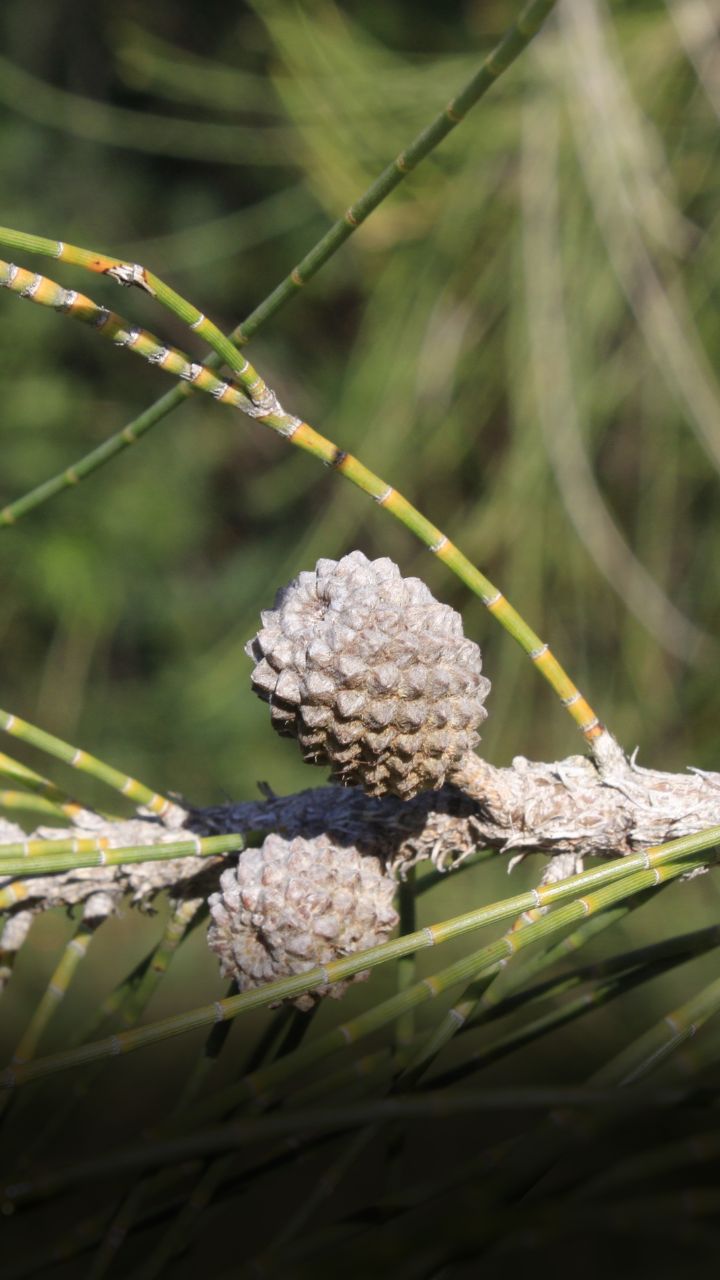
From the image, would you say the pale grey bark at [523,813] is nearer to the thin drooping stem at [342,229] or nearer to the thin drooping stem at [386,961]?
the thin drooping stem at [386,961]

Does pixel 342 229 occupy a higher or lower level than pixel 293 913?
higher

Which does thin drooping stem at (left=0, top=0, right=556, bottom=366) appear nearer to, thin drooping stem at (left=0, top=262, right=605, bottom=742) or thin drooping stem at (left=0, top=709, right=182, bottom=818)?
thin drooping stem at (left=0, top=262, right=605, bottom=742)

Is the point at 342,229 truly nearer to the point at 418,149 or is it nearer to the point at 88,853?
the point at 418,149

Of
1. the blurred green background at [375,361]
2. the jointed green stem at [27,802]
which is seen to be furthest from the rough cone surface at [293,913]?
the blurred green background at [375,361]

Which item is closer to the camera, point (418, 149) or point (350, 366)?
point (418, 149)

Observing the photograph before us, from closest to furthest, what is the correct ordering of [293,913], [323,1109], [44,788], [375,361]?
[323,1109] < [293,913] < [44,788] < [375,361]

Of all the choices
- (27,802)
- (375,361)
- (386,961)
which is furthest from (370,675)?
(375,361)

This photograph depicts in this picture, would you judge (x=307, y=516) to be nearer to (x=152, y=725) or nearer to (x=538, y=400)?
(x=152, y=725)

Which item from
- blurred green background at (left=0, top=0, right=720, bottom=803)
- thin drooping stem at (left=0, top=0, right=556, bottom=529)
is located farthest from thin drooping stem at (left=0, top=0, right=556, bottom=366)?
blurred green background at (left=0, top=0, right=720, bottom=803)

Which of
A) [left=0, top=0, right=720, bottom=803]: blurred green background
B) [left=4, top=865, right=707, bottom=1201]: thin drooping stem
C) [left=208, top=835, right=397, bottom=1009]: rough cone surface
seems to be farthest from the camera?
[left=0, top=0, right=720, bottom=803]: blurred green background
